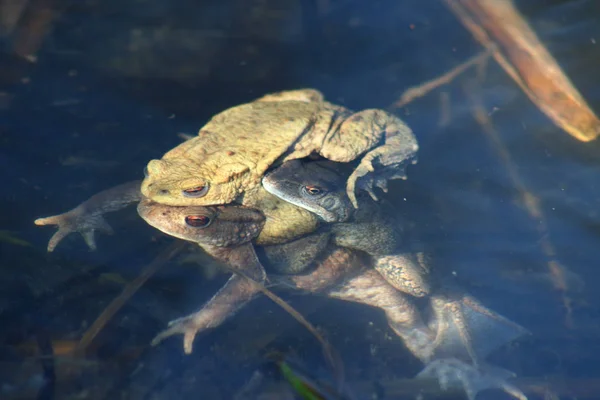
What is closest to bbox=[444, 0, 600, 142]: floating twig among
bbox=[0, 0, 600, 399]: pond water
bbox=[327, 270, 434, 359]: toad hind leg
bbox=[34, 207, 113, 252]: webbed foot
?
bbox=[0, 0, 600, 399]: pond water

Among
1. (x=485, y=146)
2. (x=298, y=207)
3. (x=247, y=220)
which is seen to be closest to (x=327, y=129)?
(x=298, y=207)

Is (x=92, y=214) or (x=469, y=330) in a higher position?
(x=92, y=214)

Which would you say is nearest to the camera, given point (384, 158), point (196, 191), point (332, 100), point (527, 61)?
point (196, 191)

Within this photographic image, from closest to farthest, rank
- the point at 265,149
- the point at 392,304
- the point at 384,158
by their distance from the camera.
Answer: the point at 265,149, the point at 384,158, the point at 392,304

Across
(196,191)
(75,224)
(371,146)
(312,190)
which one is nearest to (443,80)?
(371,146)

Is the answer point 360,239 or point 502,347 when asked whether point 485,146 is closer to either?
point 360,239

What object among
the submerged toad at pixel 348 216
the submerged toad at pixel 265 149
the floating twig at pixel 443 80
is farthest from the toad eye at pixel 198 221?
the floating twig at pixel 443 80

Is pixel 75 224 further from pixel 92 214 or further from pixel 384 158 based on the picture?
pixel 384 158

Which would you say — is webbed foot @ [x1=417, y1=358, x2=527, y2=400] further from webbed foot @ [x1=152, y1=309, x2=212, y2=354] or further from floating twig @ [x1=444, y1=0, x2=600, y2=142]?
floating twig @ [x1=444, y1=0, x2=600, y2=142]
